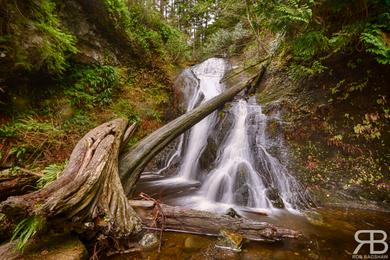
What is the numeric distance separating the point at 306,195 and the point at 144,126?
4.92 m

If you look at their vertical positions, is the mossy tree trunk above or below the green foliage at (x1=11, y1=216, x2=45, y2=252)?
above

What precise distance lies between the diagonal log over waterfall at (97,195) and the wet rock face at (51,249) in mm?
207

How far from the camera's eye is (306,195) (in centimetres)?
521

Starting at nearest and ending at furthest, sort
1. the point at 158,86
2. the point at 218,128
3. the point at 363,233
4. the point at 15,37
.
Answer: the point at 363,233, the point at 15,37, the point at 218,128, the point at 158,86

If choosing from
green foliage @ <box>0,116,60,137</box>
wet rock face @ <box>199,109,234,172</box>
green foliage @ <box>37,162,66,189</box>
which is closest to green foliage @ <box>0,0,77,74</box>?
green foliage @ <box>0,116,60,137</box>

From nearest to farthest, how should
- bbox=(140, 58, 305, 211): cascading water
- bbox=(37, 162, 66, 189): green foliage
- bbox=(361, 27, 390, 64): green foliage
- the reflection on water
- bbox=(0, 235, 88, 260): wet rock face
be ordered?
bbox=(0, 235, 88, 260): wet rock face < the reflection on water < bbox=(37, 162, 66, 189): green foliage < bbox=(361, 27, 390, 64): green foliage < bbox=(140, 58, 305, 211): cascading water

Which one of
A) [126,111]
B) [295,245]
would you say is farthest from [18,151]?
[295,245]

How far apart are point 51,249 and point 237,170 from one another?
4.20 metres

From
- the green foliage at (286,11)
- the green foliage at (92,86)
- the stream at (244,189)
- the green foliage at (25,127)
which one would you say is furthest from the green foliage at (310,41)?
the green foliage at (25,127)

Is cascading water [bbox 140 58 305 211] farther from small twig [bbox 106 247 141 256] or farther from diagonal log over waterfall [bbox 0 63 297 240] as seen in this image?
small twig [bbox 106 247 141 256]

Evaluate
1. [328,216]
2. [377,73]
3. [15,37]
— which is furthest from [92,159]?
[377,73]

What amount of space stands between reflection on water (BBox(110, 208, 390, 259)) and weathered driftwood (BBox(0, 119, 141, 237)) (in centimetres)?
48

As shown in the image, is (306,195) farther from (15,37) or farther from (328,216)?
(15,37)

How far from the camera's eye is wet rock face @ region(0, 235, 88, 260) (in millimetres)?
2422
